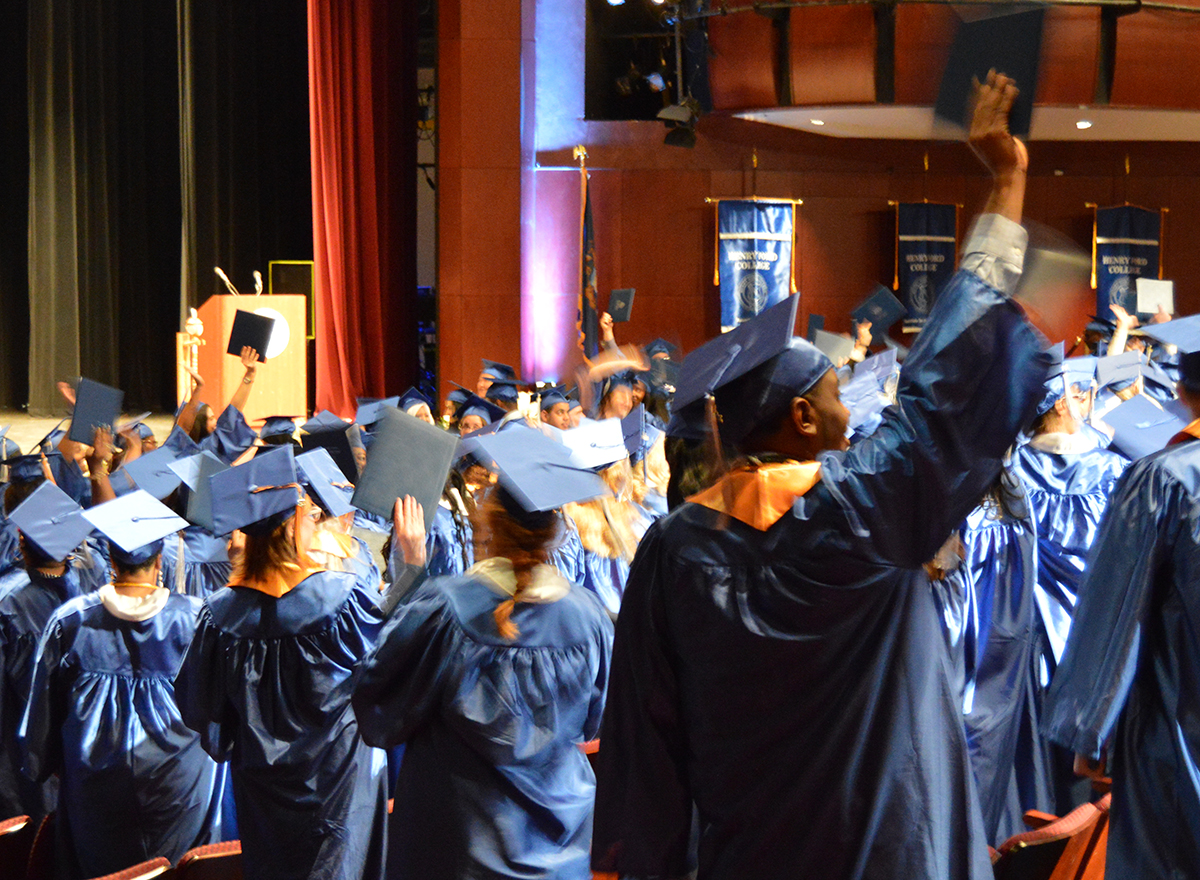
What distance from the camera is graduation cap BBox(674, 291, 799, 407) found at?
5.60 ft

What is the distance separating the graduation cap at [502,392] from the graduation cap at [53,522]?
3.78 m

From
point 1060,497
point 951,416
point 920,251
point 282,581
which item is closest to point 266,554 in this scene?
point 282,581

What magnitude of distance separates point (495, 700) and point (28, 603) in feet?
7.48

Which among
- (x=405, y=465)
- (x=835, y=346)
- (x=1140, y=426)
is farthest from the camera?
(x=835, y=346)

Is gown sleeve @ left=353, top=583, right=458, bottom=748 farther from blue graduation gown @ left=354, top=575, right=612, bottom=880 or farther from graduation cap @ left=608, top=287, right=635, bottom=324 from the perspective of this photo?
graduation cap @ left=608, top=287, right=635, bottom=324

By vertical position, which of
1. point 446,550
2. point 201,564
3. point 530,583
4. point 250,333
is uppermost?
point 250,333

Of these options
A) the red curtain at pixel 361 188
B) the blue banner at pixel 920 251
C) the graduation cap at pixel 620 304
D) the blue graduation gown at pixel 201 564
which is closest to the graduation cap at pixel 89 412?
the blue graduation gown at pixel 201 564

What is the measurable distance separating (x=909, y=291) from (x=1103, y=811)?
939 centimetres

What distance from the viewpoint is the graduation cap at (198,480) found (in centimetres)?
423

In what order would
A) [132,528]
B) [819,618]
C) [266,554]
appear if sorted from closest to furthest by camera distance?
[819,618] < [266,554] < [132,528]

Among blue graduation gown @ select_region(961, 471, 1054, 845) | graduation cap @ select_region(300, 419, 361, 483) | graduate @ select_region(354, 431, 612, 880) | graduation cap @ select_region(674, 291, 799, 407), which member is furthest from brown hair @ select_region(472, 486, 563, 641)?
graduation cap @ select_region(300, 419, 361, 483)

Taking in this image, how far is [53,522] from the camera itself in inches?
157

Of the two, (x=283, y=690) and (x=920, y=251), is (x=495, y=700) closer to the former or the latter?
(x=283, y=690)

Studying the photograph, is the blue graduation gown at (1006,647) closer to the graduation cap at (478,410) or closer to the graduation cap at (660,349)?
the graduation cap at (478,410)
